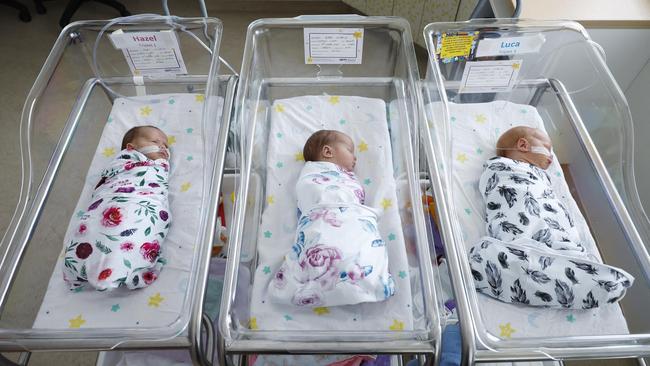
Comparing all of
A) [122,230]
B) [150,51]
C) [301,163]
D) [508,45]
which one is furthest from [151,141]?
[508,45]

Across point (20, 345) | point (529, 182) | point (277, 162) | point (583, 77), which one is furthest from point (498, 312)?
point (20, 345)

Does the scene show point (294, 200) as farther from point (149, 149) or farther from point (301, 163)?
point (149, 149)

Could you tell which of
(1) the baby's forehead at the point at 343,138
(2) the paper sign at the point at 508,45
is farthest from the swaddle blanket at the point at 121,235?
(2) the paper sign at the point at 508,45

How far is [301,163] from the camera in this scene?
1.54 meters

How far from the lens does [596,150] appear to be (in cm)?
146

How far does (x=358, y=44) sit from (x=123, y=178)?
925mm

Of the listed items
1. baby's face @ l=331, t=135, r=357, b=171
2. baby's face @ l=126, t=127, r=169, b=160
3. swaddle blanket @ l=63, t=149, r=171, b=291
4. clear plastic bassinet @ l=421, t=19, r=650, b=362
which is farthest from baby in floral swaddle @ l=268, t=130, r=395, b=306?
baby's face @ l=126, t=127, r=169, b=160

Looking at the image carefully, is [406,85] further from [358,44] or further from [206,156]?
[206,156]

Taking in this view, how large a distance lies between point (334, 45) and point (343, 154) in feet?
1.29

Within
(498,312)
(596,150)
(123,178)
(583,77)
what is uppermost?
(583,77)

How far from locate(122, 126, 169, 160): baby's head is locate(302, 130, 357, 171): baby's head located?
53 cm

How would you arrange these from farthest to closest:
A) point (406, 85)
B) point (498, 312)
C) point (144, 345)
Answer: point (406, 85) → point (498, 312) → point (144, 345)

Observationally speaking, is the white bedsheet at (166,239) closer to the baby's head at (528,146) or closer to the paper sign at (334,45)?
the paper sign at (334,45)

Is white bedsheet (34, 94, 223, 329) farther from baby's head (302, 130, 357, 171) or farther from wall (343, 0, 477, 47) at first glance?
wall (343, 0, 477, 47)
